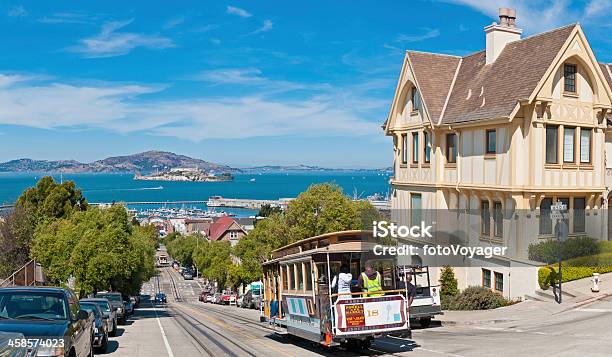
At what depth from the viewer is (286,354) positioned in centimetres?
1600

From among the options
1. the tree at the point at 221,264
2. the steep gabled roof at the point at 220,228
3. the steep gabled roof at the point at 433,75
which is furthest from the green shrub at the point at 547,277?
the steep gabled roof at the point at 220,228

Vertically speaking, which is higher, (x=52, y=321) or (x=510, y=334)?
(x=52, y=321)

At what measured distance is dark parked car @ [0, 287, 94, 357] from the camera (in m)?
10.4

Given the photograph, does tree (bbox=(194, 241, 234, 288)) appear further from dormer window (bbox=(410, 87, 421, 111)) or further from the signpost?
the signpost

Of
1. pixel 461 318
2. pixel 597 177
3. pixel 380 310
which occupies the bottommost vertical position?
pixel 461 318

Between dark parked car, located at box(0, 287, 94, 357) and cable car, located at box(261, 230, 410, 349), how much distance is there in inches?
222

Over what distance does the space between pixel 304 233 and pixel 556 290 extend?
20749mm

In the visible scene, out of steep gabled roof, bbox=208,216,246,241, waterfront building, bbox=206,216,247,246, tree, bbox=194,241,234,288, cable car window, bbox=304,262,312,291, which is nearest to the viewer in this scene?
cable car window, bbox=304,262,312,291

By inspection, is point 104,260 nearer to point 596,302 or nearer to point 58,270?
point 58,270

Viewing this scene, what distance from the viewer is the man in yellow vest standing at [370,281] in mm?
15289

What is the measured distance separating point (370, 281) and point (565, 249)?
46.0ft

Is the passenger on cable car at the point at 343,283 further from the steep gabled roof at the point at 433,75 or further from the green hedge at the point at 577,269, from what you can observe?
the steep gabled roof at the point at 433,75

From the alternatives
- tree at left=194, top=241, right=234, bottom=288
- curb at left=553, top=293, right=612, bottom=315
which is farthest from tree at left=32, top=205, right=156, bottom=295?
tree at left=194, top=241, right=234, bottom=288

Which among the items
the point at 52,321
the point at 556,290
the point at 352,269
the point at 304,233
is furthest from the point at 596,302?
the point at 304,233
